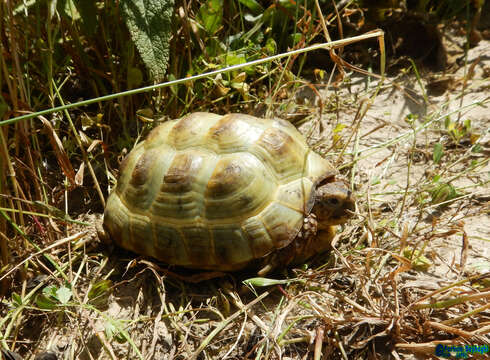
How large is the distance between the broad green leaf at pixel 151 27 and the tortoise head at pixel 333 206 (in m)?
0.97

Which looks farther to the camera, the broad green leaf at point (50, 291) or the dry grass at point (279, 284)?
the broad green leaf at point (50, 291)

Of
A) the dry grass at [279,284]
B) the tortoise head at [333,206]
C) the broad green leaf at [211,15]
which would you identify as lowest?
the dry grass at [279,284]

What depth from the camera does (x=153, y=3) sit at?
6.40ft

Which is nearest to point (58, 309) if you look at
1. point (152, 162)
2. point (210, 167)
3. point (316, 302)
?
point (152, 162)

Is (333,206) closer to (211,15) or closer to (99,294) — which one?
(99,294)

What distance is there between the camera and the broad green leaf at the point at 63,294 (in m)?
1.72

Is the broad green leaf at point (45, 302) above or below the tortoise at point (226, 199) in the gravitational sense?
below

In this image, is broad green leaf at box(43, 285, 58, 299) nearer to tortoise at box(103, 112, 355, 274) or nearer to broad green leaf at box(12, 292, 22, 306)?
broad green leaf at box(12, 292, 22, 306)

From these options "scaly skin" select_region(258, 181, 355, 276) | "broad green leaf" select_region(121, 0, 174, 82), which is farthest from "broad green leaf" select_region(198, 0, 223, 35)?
"scaly skin" select_region(258, 181, 355, 276)

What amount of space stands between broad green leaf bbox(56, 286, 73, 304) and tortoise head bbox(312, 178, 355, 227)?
1.15 meters

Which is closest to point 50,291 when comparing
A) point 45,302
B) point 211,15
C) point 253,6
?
point 45,302

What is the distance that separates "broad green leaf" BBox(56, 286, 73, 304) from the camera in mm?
1716

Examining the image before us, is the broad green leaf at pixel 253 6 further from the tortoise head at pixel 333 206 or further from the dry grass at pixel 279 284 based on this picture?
the tortoise head at pixel 333 206

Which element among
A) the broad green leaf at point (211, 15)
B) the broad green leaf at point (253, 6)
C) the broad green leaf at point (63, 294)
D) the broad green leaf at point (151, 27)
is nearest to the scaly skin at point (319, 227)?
the broad green leaf at point (63, 294)
